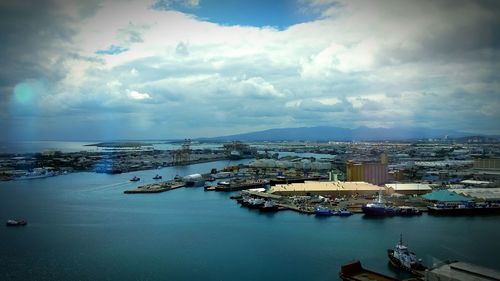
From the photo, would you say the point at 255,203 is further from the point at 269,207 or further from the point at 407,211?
the point at 407,211

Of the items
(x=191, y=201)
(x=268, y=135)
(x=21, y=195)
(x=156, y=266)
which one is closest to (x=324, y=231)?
(x=156, y=266)

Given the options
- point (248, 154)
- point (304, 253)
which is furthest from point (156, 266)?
point (248, 154)

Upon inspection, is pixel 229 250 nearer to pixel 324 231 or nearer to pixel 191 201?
pixel 324 231

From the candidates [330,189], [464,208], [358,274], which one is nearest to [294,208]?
[330,189]

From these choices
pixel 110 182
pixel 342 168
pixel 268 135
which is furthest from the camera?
pixel 268 135

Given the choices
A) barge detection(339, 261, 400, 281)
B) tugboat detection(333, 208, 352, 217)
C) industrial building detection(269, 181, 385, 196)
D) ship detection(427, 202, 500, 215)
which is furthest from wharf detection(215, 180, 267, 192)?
barge detection(339, 261, 400, 281)

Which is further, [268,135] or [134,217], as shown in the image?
[268,135]

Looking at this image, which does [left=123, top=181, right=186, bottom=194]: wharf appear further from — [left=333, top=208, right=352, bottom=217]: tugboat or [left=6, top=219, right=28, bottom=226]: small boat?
[left=333, top=208, right=352, bottom=217]: tugboat

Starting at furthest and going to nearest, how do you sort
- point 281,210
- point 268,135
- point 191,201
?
point 268,135
point 191,201
point 281,210
